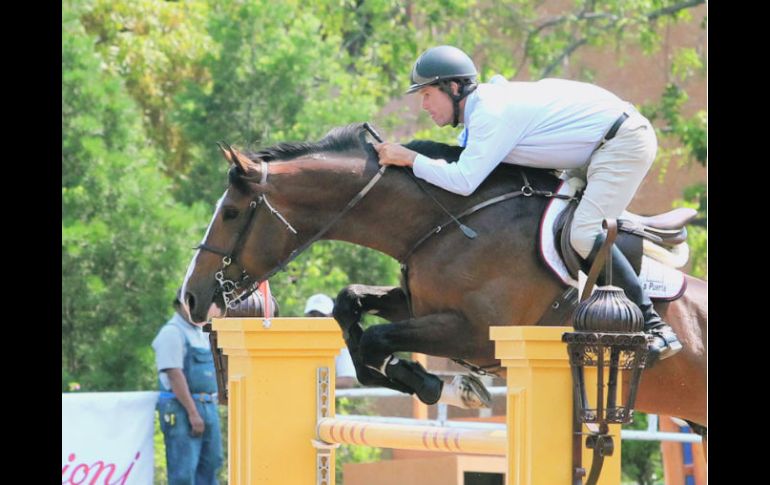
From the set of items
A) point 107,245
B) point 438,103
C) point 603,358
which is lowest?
point 603,358

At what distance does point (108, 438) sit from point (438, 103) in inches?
154

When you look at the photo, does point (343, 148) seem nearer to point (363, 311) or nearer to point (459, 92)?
point (459, 92)

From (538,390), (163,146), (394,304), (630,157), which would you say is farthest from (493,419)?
(163,146)

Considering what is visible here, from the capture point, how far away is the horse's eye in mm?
5625

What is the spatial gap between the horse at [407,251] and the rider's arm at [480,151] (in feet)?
0.49

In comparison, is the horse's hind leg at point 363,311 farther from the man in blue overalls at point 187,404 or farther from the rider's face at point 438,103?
the man in blue overalls at point 187,404

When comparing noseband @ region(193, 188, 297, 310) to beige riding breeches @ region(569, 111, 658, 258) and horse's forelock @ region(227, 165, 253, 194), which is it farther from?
beige riding breeches @ region(569, 111, 658, 258)

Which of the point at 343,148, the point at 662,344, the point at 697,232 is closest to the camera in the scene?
the point at 662,344

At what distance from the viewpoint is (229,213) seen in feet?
18.5

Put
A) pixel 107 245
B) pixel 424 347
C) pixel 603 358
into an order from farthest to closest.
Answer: pixel 107 245, pixel 424 347, pixel 603 358

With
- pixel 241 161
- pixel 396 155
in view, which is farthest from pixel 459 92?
pixel 241 161

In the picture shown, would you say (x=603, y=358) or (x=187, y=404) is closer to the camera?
(x=603, y=358)

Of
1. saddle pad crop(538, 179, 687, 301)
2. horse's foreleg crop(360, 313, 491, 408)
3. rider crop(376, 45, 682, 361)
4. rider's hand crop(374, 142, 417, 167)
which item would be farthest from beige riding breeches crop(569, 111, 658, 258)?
rider's hand crop(374, 142, 417, 167)

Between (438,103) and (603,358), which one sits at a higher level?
(438,103)
